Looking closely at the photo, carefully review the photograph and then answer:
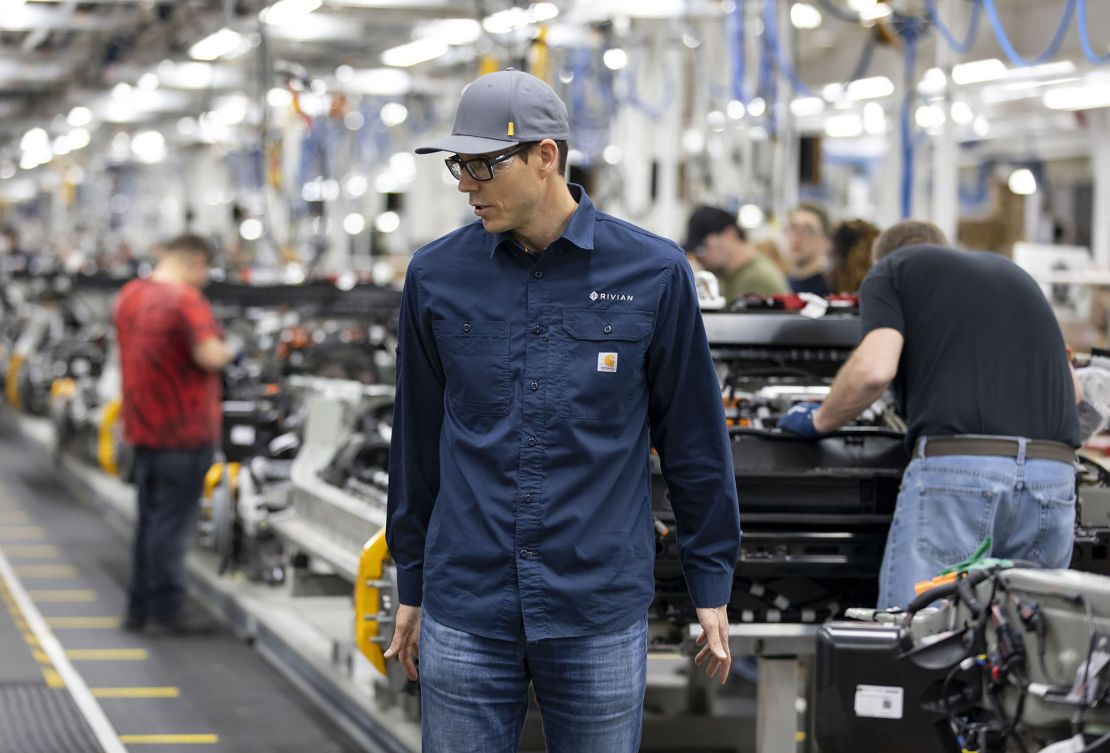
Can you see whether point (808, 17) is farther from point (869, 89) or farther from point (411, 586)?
point (411, 586)

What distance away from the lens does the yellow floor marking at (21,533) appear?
1008 cm

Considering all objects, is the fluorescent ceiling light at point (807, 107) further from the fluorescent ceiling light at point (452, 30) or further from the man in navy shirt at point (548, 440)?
the man in navy shirt at point (548, 440)

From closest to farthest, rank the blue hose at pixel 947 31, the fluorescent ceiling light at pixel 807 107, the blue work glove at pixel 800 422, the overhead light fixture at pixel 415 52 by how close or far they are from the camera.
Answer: the blue work glove at pixel 800 422, the blue hose at pixel 947 31, the overhead light fixture at pixel 415 52, the fluorescent ceiling light at pixel 807 107

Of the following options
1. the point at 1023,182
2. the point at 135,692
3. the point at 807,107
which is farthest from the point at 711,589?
the point at 1023,182

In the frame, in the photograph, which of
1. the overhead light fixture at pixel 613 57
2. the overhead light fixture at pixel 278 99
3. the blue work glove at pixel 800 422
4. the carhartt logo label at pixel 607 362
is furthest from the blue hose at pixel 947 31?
the overhead light fixture at pixel 278 99

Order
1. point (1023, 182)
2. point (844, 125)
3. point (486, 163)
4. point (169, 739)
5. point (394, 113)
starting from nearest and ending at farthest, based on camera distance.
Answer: point (486, 163)
point (169, 739)
point (1023, 182)
point (844, 125)
point (394, 113)

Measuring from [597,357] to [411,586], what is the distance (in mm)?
526

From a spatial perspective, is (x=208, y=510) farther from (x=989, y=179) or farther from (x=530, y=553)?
(x=989, y=179)

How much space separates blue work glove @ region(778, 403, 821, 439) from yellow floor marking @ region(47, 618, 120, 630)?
166 inches

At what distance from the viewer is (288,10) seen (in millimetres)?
11438

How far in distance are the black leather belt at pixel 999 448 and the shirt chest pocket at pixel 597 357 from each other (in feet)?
5.16

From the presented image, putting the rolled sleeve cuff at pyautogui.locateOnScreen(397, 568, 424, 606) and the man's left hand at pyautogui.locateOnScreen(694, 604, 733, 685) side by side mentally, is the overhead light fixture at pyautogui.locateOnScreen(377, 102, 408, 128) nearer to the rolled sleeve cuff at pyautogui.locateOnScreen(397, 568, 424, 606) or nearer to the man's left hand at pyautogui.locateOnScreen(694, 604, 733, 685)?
the rolled sleeve cuff at pyautogui.locateOnScreen(397, 568, 424, 606)

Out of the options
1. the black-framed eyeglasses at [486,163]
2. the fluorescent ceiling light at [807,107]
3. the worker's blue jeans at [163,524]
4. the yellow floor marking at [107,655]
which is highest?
the fluorescent ceiling light at [807,107]

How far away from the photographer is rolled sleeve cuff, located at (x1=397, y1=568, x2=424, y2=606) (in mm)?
2863
